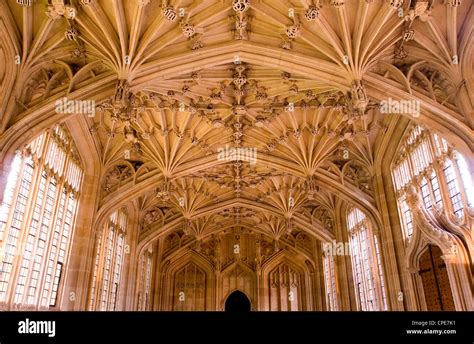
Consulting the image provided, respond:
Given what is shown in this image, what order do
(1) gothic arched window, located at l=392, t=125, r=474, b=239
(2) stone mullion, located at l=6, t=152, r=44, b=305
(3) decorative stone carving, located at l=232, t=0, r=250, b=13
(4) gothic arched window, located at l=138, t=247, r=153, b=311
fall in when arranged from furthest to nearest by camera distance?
(4) gothic arched window, located at l=138, t=247, r=153, b=311 → (1) gothic arched window, located at l=392, t=125, r=474, b=239 → (2) stone mullion, located at l=6, t=152, r=44, b=305 → (3) decorative stone carving, located at l=232, t=0, r=250, b=13

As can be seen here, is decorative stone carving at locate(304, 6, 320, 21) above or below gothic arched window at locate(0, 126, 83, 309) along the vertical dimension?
above

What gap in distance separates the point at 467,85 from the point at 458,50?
1.19 metres

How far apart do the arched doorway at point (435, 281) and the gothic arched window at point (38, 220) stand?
46.7 ft

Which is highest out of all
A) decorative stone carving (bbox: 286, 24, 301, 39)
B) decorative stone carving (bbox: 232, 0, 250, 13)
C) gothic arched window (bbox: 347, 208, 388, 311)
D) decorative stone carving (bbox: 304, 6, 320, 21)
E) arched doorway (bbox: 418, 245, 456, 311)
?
decorative stone carving (bbox: 232, 0, 250, 13)

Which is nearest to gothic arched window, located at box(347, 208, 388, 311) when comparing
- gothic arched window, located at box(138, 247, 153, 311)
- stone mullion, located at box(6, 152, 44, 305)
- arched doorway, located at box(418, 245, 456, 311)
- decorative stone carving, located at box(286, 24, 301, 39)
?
arched doorway, located at box(418, 245, 456, 311)

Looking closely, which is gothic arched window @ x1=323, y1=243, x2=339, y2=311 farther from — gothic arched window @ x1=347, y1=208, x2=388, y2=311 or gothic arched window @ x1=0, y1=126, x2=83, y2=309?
gothic arched window @ x1=0, y1=126, x2=83, y2=309

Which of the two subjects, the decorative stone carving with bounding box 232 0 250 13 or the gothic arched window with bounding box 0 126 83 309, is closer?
the decorative stone carving with bounding box 232 0 250 13

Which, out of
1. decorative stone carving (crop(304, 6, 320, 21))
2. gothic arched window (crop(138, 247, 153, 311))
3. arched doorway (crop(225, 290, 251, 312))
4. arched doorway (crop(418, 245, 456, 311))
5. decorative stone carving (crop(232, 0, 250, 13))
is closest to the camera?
decorative stone carving (crop(304, 6, 320, 21))

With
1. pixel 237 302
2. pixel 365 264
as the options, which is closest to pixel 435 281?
pixel 365 264

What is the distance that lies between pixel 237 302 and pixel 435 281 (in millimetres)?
21388

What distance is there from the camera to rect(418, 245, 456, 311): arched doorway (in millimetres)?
12950

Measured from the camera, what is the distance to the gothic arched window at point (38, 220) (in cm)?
1144

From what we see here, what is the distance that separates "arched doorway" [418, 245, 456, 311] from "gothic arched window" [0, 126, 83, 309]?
14236mm
